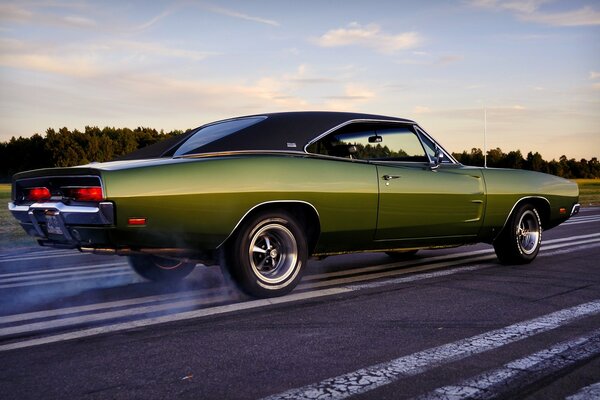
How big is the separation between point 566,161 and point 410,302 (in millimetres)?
78695

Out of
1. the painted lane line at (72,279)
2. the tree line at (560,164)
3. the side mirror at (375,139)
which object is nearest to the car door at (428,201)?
the side mirror at (375,139)

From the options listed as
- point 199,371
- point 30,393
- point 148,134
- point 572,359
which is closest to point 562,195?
point 572,359

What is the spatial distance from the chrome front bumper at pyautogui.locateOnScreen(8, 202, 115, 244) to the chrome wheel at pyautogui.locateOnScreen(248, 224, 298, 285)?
3.98ft

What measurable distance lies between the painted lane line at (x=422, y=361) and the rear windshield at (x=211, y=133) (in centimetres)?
251

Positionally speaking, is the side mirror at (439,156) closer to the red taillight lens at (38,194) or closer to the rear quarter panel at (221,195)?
the rear quarter panel at (221,195)

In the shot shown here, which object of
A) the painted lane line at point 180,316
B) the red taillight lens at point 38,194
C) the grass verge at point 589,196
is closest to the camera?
the painted lane line at point 180,316

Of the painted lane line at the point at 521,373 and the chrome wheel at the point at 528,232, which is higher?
the chrome wheel at the point at 528,232

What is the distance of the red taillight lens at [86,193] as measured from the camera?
14.3 ft

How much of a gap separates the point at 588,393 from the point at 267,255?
9.11ft

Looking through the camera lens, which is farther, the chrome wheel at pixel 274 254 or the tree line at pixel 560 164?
the tree line at pixel 560 164

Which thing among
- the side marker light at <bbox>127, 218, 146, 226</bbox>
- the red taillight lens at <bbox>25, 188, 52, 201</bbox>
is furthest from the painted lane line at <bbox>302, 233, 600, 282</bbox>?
the red taillight lens at <bbox>25, 188, 52, 201</bbox>

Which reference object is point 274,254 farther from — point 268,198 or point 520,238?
point 520,238

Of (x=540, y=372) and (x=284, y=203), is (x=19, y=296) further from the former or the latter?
(x=540, y=372)

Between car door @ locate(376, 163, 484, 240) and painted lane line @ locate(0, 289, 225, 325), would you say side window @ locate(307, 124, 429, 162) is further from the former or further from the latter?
painted lane line @ locate(0, 289, 225, 325)
